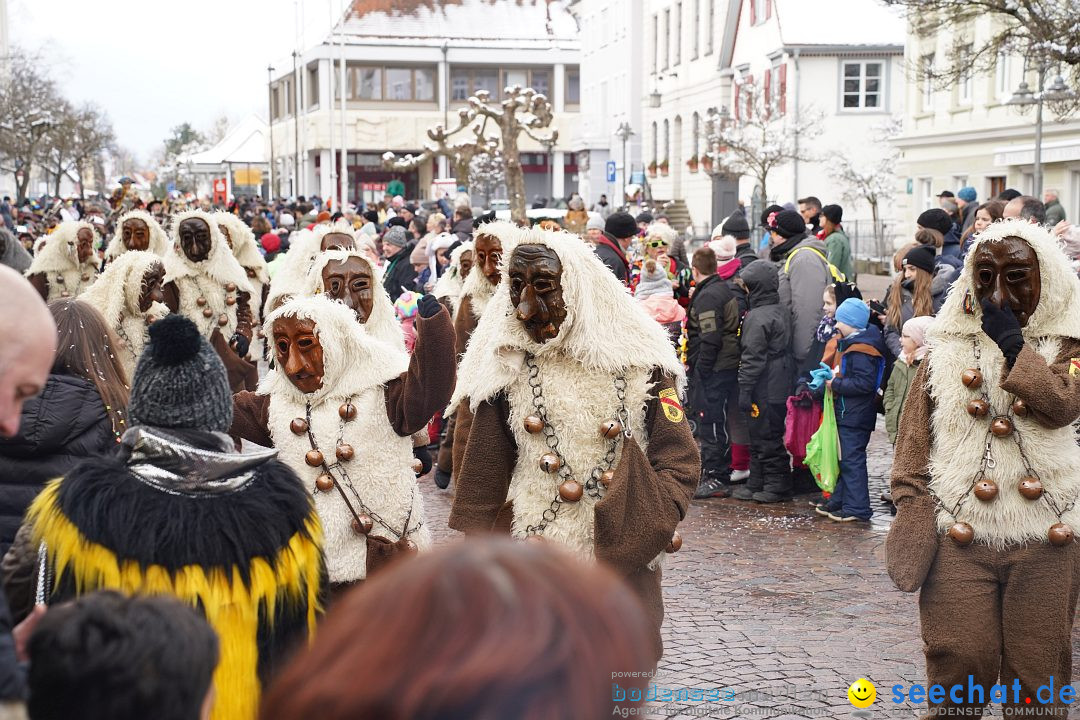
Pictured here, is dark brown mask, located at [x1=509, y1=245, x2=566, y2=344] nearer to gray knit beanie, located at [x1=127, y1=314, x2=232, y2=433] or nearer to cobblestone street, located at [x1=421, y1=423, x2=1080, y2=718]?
gray knit beanie, located at [x1=127, y1=314, x2=232, y2=433]

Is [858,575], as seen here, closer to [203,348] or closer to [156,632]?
[203,348]

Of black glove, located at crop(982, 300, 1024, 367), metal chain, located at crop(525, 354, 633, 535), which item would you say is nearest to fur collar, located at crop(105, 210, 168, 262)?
metal chain, located at crop(525, 354, 633, 535)

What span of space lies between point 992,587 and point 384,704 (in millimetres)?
3545

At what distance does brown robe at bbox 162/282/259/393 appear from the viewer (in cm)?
894

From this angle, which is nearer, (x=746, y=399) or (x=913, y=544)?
(x=913, y=544)

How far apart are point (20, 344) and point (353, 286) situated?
4224 mm

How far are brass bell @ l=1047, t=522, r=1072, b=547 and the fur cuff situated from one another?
37 centimetres

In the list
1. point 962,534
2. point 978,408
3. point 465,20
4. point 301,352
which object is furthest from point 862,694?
point 465,20

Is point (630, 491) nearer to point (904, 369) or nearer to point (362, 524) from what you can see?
point (362, 524)

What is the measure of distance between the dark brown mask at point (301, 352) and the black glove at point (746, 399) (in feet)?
17.8

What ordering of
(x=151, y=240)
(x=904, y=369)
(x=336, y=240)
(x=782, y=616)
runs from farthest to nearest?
(x=151, y=240) < (x=336, y=240) < (x=904, y=369) < (x=782, y=616)

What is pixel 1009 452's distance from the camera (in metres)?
4.59

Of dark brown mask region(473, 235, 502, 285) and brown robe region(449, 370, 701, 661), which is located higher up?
dark brown mask region(473, 235, 502, 285)

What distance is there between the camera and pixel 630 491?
419cm
